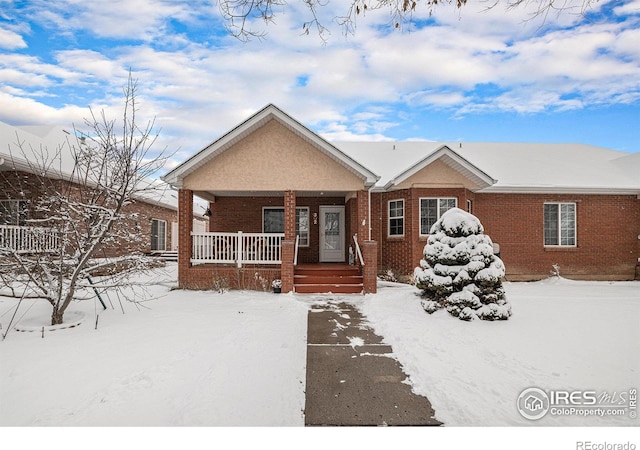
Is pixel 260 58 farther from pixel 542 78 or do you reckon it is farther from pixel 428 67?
pixel 542 78

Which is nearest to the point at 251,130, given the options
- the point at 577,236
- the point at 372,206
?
the point at 372,206

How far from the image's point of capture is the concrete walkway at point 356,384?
329 cm

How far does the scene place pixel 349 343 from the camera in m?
5.52

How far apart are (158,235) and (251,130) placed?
42.2ft

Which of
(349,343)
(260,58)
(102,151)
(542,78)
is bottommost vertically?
(349,343)

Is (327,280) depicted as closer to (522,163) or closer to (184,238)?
(184,238)

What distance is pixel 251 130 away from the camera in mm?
10336

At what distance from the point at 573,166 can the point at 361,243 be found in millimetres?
12064

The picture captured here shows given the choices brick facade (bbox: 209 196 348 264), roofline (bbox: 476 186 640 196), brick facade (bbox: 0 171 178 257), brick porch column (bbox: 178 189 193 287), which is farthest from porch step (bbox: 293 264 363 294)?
roofline (bbox: 476 186 640 196)

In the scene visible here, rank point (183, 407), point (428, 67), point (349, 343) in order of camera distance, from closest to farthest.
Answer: point (183, 407) < point (349, 343) < point (428, 67)

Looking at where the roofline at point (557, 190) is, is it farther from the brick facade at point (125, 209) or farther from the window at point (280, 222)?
the brick facade at point (125, 209)

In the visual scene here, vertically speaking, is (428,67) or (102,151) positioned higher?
(428,67)

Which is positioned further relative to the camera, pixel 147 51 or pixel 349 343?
pixel 349 343
